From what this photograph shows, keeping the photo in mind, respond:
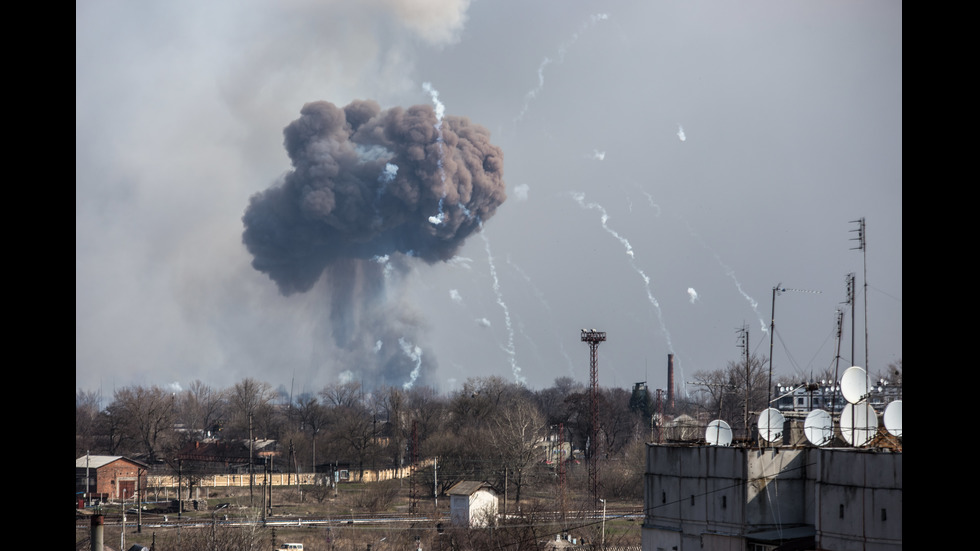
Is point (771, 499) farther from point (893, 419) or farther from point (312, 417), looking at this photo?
point (312, 417)

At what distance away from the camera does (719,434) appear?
23.8m

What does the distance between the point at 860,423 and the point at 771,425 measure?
2993 mm

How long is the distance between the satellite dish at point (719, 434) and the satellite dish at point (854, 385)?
4.65 metres

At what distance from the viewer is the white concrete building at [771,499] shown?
17219 mm

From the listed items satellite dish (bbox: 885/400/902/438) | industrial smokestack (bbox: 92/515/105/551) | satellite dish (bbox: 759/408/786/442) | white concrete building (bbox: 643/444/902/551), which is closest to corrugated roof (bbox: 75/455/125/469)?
industrial smokestack (bbox: 92/515/105/551)

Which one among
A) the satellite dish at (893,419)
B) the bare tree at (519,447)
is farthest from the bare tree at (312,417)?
the satellite dish at (893,419)

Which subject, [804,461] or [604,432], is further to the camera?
[604,432]

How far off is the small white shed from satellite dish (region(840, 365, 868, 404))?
74.7 ft

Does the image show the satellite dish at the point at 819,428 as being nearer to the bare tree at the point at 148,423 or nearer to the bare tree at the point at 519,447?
the bare tree at the point at 519,447
